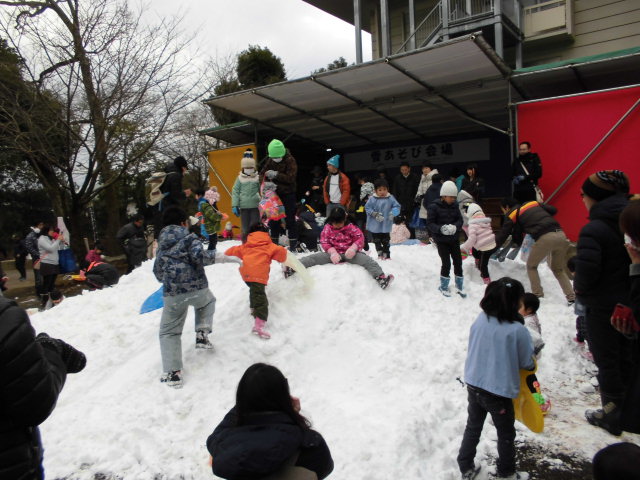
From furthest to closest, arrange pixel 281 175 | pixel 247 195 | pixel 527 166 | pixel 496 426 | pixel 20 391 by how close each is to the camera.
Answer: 1. pixel 527 166
2. pixel 247 195
3. pixel 281 175
4. pixel 496 426
5. pixel 20 391

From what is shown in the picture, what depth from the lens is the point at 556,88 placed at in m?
10.7

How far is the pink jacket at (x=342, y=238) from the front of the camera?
7125mm

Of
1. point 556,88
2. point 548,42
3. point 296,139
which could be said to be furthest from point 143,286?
point 548,42

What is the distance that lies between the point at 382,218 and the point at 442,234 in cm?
134

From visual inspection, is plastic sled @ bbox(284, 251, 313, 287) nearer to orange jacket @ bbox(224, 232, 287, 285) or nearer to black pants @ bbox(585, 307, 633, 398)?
orange jacket @ bbox(224, 232, 287, 285)

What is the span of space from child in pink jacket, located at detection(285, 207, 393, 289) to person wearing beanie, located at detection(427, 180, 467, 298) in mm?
1099

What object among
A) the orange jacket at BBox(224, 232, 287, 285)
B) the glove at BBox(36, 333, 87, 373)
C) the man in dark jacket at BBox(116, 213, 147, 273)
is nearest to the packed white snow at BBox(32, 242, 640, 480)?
the orange jacket at BBox(224, 232, 287, 285)

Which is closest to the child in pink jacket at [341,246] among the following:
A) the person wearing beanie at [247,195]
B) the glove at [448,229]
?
the glove at [448,229]

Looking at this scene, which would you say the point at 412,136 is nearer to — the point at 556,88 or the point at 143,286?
the point at 556,88

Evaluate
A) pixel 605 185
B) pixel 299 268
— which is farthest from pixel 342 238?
pixel 605 185

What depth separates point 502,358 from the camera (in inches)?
130

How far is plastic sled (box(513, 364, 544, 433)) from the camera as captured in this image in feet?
11.1

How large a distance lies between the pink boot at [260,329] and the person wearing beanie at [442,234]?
3.09m

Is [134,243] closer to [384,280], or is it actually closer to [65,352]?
[384,280]
